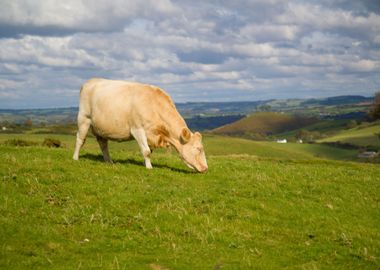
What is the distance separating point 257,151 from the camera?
131000 mm

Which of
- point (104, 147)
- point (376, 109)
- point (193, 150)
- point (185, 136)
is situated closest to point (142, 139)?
point (185, 136)

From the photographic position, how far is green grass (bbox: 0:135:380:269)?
9.81m

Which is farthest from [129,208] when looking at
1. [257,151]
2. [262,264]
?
[257,151]

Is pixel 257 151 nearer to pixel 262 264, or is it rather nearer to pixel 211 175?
pixel 211 175

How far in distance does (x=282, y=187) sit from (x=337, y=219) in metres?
4.34

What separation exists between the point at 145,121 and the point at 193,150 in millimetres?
2352

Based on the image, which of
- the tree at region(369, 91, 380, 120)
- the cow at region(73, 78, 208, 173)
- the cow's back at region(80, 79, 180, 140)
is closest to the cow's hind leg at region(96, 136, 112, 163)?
the cow's back at region(80, 79, 180, 140)

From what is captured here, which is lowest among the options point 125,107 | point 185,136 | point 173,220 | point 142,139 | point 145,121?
point 173,220

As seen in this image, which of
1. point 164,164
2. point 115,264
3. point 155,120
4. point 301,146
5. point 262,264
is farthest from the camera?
point 301,146

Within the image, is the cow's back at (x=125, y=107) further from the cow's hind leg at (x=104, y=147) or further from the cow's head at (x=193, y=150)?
the cow's head at (x=193, y=150)

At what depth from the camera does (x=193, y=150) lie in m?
19.7

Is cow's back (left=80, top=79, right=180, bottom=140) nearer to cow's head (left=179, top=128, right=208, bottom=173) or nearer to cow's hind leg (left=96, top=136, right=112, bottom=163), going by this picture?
cow's hind leg (left=96, top=136, right=112, bottom=163)

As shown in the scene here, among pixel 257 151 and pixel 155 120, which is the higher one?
pixel 155 120

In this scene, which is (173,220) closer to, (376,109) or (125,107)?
(125,107)
